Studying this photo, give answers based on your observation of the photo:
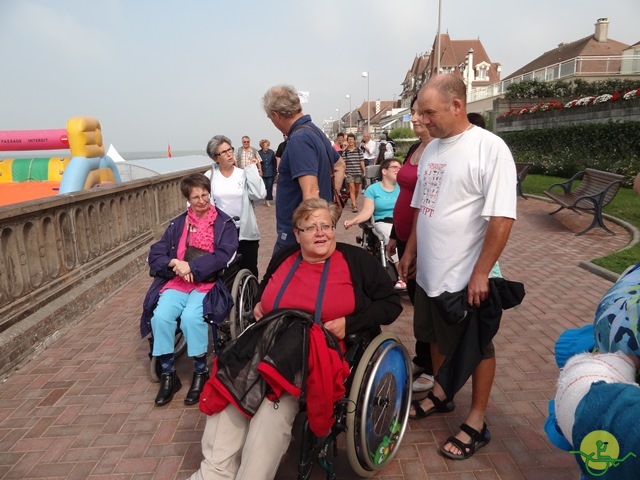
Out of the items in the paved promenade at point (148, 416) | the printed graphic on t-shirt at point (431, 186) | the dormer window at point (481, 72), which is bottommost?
the paved promenade at point (148, 416)

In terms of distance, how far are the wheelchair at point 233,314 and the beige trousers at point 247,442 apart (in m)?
1.22

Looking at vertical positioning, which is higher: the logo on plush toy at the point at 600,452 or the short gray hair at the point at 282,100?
the short gray hair at the point at 282,100

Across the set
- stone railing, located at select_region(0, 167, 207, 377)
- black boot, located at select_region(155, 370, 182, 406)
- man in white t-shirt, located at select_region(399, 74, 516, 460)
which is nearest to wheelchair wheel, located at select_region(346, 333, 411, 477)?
man in white t-shirt, located at select_region(399, 74, 516, 460)

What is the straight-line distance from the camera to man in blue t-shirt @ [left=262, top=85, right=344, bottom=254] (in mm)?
2922

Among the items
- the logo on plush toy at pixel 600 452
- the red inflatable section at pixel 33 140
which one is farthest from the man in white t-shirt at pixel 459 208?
the red inflatable section at pixel 33 140

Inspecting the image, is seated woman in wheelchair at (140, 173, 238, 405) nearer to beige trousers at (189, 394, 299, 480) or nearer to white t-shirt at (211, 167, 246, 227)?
white t-shirt at (211, 167, 246, 227)

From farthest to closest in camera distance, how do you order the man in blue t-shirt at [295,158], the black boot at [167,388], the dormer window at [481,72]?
the dormer window at [481,72], the black boot at [167,388], the man in blue t-shirt at [295,158]

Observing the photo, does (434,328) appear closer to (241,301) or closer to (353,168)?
(241,301)

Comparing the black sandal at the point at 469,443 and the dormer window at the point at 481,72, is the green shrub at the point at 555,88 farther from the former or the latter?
the dormer window at the point at 481,72

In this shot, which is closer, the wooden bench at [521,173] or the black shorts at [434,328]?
the black shorts at [434,328]

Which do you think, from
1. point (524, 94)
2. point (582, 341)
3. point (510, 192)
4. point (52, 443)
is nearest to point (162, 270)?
point (52, 443)

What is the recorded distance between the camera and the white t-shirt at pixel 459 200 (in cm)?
219

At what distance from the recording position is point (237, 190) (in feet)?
14.6

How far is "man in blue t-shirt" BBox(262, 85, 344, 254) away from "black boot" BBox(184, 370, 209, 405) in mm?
1100
